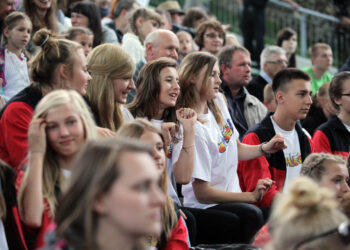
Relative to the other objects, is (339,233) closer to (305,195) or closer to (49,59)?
(305,195)

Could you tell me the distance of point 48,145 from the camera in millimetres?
3781

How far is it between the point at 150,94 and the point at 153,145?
56.4 inches

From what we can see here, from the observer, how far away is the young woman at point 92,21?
304 inches

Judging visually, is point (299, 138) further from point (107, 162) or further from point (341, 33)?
point (341, 33)

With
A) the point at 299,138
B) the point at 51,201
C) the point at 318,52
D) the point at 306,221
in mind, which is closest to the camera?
the point at 306,221

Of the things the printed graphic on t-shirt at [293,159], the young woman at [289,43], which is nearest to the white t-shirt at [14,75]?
the printed graphic on t-shirt at [293,159]

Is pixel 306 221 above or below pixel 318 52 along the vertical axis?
above

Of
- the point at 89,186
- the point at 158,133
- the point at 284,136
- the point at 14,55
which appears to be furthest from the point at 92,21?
the point at 89,186

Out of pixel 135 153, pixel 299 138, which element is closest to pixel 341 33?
pixel 299 138

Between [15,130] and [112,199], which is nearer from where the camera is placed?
[112,199]

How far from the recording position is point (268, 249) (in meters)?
2.72

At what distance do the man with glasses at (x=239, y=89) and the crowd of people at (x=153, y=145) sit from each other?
0.01m

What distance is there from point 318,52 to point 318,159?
547 centimetres

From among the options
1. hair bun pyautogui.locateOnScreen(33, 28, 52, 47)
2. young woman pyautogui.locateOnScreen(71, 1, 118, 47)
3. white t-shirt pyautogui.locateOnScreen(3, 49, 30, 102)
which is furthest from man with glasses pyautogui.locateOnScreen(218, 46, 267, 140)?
hair bun pyautogui.locateOnScreen(33, 28, 52, 47)
